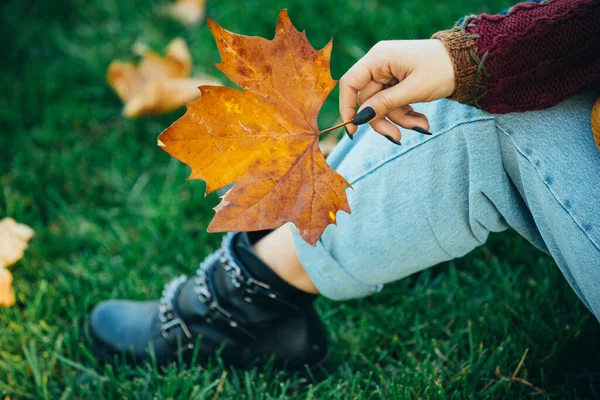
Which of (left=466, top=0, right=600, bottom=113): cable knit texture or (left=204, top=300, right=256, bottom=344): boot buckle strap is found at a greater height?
(left=466, top=0, right=600, bottom=113): cable knit texture

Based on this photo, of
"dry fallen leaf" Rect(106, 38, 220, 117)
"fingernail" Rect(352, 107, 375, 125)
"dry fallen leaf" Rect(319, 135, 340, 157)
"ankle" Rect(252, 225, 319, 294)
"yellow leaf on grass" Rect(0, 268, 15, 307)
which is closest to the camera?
"fingernail" Rect(352, 107, 375, 125)

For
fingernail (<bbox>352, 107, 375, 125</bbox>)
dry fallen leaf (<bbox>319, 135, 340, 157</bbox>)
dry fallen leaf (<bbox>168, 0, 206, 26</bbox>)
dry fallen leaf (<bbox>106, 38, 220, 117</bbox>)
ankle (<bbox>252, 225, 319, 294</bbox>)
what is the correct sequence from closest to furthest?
fingernail (<bbox>352, 107, 375, 125</bbox>), ankle (<bbox>252, 225, 319, 294</bbox>), dry fallen leaf (<bbox>319, 135, 340, 157</bbox>), dry fallen leaf (<bbox>106, 38, 220, 117</bbox>), dry fallen leaf (<bbox>168, 0, 206, 26</bbox>)

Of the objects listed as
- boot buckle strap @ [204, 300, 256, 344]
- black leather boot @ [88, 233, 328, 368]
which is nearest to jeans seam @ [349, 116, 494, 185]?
black leather boot @ [88, 233, 328, 368]

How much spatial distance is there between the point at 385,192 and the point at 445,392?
412mm

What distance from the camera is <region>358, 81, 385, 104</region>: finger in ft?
2.60

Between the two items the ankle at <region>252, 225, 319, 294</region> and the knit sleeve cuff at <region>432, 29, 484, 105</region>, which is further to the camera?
the ankle at <region>252, 225, 319, 294</region>

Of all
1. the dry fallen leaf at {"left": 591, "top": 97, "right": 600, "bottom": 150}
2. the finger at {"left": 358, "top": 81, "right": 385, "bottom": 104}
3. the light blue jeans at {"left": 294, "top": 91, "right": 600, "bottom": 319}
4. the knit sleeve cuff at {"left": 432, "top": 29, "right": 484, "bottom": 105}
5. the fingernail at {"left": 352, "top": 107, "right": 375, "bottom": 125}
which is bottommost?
the light blue jeans at {"left": 294, "top": 91, "right": 600, "bottom": 319}

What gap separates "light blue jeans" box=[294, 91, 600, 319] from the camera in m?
0.76

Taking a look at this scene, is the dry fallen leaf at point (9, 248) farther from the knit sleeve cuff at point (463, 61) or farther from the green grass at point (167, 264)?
the knit sleeve cuff at point (463, 61)

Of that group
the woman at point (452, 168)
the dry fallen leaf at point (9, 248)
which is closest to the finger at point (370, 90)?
the woman at point (452, 168)

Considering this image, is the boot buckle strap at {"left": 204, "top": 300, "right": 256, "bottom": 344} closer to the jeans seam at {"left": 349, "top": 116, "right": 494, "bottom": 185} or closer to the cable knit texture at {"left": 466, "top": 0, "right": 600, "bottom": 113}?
the jeans seam at {"left": 349, "top": 116, "right": 494, "bottom": 185}

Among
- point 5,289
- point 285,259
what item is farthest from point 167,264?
point 285,259

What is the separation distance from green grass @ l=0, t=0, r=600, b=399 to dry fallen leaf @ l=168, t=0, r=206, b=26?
0.05 m

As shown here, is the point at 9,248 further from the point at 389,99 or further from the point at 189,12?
the point at 189,12
